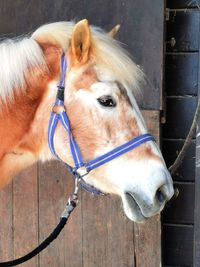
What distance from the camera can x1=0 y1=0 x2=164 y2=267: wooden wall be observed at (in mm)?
2520

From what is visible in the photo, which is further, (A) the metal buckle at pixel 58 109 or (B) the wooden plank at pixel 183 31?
(B) the wooden plank at pixel 183 31

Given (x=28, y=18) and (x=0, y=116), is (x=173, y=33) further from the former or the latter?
(x=0, y=116)

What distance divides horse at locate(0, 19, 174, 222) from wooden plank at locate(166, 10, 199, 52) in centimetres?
79

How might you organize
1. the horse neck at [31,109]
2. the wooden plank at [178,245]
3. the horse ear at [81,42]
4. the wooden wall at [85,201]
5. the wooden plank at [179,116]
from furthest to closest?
the wooden plank at [178,245]
the wooden plank at [179,116]
the wooden wall at [85,201]
the horse neck at [31,109]
the horse ear at [81,42]

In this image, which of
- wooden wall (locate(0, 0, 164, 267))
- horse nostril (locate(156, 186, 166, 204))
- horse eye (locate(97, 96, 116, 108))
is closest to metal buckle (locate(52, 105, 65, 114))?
horse eye (locate(97, 96, 116, 108))

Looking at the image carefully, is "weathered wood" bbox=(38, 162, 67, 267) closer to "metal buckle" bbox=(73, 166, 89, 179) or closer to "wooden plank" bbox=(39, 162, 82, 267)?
"wooden plank" bbox=(39, 162, 82, 267)

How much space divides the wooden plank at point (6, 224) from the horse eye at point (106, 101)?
3.93 ft

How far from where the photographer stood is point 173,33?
2.60 metres

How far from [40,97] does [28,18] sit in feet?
3.07

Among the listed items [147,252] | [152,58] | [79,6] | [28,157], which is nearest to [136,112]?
[28,157]

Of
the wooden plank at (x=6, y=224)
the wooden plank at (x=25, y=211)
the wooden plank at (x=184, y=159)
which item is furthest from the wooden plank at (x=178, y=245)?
the wooden plank at (x=6, y=224)

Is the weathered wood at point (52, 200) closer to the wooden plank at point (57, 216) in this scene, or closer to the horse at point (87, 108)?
the wooden plank at point (57, 216)

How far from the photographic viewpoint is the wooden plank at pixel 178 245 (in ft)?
9.07

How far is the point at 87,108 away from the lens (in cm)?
178
